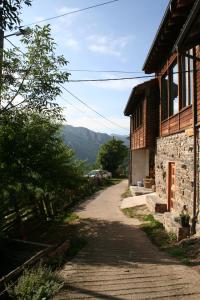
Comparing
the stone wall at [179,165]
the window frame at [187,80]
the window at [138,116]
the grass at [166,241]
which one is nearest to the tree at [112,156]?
the window at [138,116]

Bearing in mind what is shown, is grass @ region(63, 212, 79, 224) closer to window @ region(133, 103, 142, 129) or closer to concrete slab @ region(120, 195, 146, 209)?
concrete slab @ region(120, 195, 146, 209)

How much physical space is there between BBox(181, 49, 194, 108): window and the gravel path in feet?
14.1

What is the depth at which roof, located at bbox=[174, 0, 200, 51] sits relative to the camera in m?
7.03

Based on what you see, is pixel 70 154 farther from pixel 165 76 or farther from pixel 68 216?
pixel 165 76

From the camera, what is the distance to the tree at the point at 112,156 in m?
52.2

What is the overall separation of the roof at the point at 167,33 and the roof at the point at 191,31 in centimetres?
158

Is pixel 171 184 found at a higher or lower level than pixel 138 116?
lower

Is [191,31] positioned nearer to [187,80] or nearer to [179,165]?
[187,80]

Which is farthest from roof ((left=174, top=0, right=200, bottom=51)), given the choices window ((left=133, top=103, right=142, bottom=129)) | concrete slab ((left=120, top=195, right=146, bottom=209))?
window ((left=133, top=103, right=142, bottom=129))

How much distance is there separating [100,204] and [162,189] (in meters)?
5.12

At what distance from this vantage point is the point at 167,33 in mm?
12453

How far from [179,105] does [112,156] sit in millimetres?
40654

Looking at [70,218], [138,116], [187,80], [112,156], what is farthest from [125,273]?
[112,156]

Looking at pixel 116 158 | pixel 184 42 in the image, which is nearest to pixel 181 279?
pixel 184 42
